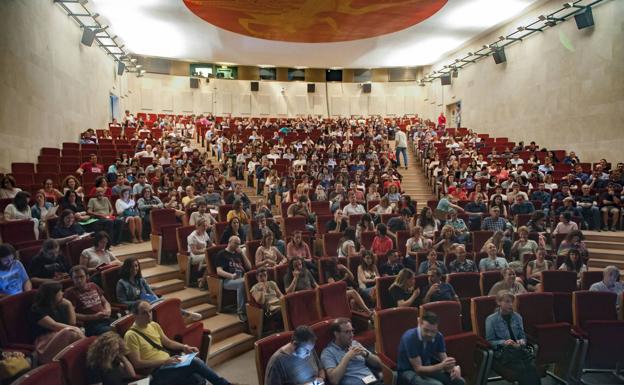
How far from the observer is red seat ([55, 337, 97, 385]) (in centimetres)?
302

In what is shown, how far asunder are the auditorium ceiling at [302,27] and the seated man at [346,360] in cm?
1193

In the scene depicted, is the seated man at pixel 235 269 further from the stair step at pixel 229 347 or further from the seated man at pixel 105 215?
the seated man at pixel 105 215

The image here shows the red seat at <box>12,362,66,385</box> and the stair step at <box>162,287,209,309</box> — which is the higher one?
the red seat at <box>12,362,66,385</box>

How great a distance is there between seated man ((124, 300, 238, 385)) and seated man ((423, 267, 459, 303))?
2.42m

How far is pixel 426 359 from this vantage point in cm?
376

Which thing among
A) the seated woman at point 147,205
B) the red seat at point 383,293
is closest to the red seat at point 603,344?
the red seat at point 383,293

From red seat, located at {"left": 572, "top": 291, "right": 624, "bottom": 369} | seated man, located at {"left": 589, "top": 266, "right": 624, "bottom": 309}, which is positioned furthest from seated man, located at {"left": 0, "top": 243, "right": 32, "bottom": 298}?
seated man, located at {"left": 589, "top": 266, "right": 624, "bottom": 309}

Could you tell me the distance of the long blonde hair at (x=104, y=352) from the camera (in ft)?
10.2

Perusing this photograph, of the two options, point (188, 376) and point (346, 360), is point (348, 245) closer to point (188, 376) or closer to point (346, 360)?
point (346, 360)

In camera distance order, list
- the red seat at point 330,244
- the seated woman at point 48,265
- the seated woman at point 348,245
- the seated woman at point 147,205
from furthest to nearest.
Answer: the seated woman at point 147,205, the red seat at point 330,244, the seated woman at point 348,245, the seated woman at point 48,265

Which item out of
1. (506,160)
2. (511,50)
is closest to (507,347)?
(506,160)

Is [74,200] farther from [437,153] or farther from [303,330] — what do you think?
[437,153]

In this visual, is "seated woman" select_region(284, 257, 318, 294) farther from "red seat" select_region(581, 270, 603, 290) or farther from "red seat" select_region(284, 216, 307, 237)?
"red seat" select_region(581, 270, 603, 290)

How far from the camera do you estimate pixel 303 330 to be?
3.33 metres
